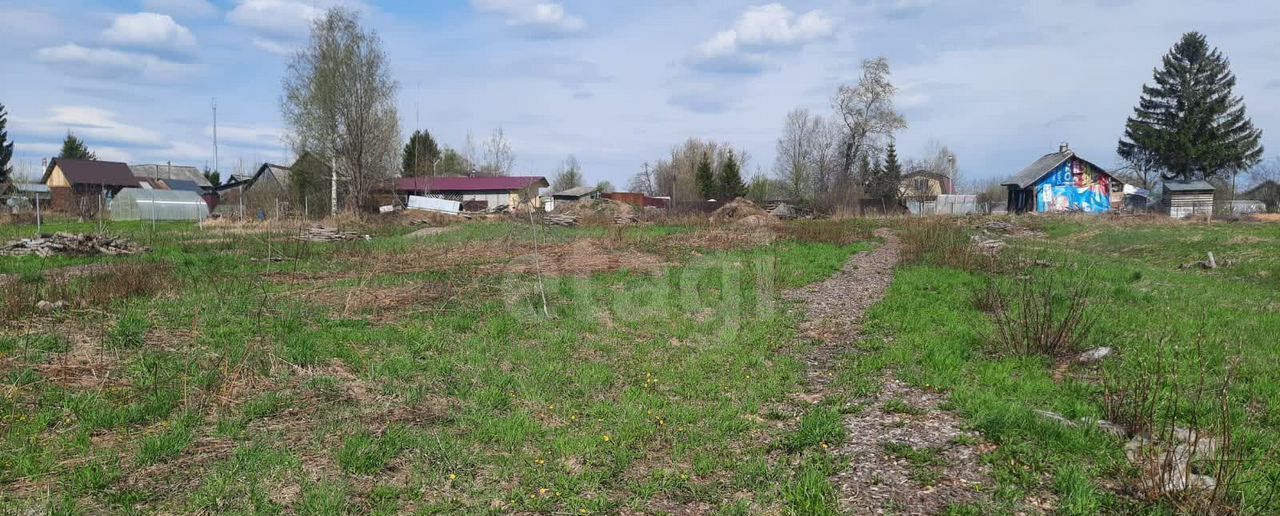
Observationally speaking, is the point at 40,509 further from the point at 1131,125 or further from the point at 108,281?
the point at 1131,125

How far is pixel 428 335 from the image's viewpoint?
24.4 feet

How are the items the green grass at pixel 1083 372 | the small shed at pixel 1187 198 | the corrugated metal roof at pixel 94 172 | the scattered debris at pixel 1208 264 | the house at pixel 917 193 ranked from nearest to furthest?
1. the green grass at pixel 1083 372
2. the scattered debris at pixel 1208 264
3. the small shed at pixel 1187 198
4. the house at pixel 917 193
5. the corrugated metal roof at pixel 94 172

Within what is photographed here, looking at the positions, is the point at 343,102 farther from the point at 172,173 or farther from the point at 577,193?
the point at 172,173

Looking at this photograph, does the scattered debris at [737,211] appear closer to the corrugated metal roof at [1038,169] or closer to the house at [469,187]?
the corrugated metal roof at [1038,169]

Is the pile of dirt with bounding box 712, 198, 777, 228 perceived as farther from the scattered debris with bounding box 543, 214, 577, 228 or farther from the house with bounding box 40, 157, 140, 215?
the house with bounding box 40, 157, 140, 215

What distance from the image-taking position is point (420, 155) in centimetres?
6444

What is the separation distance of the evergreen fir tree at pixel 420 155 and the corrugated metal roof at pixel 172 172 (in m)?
27.0

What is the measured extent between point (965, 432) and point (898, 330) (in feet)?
11.7

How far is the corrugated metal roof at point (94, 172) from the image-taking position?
185 feet

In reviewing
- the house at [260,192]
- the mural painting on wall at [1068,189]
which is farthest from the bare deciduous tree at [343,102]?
the mural painting on wall at [1068,189]

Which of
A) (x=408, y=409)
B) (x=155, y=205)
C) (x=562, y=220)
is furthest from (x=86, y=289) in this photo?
(x=155, y=205)

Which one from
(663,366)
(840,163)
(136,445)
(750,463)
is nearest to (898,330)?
(663,366)

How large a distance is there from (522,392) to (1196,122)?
186ft

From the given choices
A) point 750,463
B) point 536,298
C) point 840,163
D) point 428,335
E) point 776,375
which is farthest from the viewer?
point 840,163
